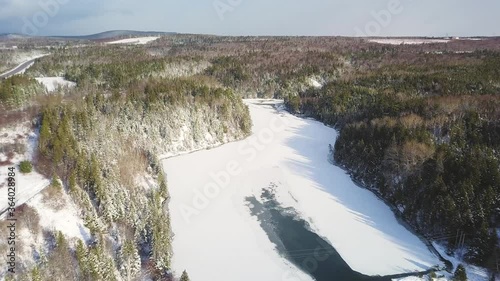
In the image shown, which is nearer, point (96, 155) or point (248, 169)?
point (96, 155)

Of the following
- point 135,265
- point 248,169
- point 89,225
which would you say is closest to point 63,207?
point 89,225

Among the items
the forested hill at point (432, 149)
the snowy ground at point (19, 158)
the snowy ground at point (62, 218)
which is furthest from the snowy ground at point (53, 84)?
the forested hill at point (432, 149)

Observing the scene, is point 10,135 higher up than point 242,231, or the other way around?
point 10,135

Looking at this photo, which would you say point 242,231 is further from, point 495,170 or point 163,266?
point 495,170

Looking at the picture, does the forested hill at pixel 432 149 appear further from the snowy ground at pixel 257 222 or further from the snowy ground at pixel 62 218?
the snowy ground at pixel 62 218

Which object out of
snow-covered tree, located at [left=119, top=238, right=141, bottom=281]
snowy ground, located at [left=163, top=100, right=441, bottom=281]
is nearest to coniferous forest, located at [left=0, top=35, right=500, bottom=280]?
snow-covered tree, located at [left=119, top=238, right=141, bottom=281]

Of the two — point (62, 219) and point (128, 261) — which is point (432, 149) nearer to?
point (128, 261)

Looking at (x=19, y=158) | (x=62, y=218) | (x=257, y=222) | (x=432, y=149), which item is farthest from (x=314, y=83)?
(x=62, y=218)

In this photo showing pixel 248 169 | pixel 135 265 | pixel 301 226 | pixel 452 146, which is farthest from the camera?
pixel 248 169
